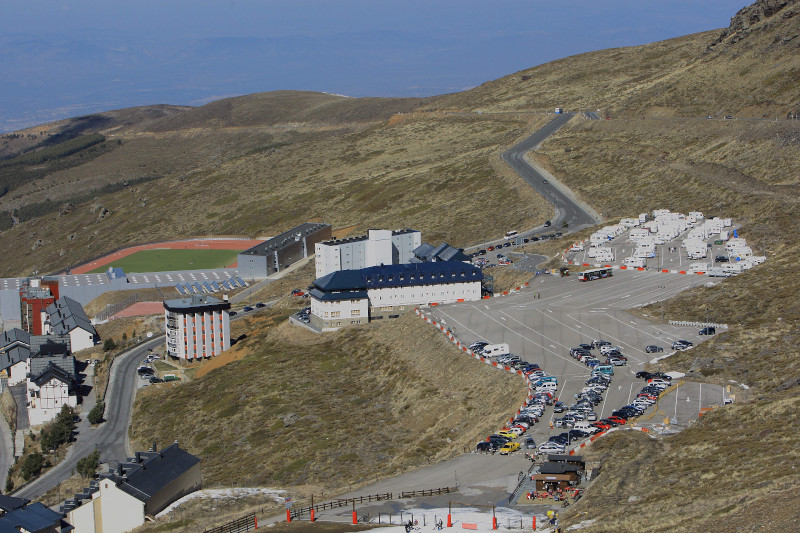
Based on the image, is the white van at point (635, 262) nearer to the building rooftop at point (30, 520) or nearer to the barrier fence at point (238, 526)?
the barrier fence at point (238, 526)

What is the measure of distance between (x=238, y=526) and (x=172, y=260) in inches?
3802

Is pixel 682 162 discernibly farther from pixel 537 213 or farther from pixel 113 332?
pixel 113 332

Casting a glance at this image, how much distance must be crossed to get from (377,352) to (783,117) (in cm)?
7216

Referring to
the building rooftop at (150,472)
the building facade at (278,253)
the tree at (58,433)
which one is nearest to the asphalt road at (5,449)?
the tree at (58,433)

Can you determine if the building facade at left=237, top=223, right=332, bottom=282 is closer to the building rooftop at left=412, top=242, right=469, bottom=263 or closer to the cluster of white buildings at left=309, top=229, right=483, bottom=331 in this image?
the building rooftop at left=412, top=242, right=469, bottom=263

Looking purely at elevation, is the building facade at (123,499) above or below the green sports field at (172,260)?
below

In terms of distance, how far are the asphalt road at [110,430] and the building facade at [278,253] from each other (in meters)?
25.6

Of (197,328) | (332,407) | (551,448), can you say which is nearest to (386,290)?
(197,328)

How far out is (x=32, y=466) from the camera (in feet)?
222

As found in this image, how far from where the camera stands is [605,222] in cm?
10688

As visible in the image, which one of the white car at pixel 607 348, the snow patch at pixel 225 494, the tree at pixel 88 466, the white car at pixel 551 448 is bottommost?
the tree at pixel 88 466

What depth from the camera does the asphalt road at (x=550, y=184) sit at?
11056cm

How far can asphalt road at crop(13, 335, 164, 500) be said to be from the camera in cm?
6684

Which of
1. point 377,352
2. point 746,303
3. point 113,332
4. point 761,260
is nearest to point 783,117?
point 761,260
